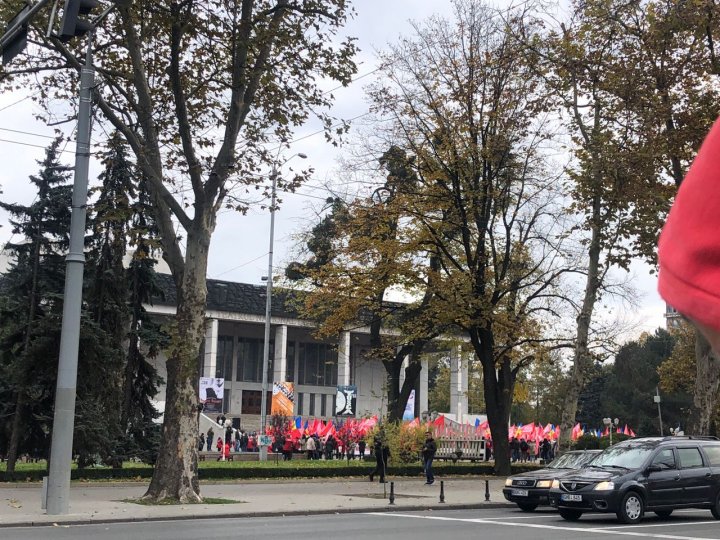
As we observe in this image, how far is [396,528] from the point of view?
59.1 feet

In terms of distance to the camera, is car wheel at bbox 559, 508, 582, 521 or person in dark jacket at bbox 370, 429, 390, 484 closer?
car wheel at bbox 559, 508, 582, 521

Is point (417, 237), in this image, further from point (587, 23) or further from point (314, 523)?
point (314, 523)

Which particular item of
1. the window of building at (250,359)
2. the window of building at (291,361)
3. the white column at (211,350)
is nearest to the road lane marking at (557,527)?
the white column at (211,350)

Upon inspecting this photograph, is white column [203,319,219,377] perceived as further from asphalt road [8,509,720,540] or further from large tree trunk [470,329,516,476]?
asphalt road [8,509,720,540]

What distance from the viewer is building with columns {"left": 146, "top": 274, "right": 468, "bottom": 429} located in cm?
7512

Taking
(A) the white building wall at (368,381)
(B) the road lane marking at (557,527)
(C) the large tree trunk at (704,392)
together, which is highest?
(A) the white building wall at (368,381)

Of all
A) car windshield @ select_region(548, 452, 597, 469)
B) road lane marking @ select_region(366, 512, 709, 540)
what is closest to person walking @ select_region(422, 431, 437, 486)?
car windshield @ select_region(548, 452, 597, 469)

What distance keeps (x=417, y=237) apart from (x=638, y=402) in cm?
5460

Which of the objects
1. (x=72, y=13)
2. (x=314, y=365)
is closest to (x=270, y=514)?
(x=72, y=13)

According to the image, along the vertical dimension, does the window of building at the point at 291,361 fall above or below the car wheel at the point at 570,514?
above

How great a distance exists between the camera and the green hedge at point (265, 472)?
29125mm

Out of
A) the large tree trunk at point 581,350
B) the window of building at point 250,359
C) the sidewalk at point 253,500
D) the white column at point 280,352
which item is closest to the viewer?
the sidewalk at point 253,500

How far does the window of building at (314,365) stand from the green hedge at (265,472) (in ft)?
160

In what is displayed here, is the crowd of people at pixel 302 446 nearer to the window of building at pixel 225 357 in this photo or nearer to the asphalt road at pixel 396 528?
the window of building at pixel 225 357
